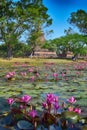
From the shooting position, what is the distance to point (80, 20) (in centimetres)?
6594

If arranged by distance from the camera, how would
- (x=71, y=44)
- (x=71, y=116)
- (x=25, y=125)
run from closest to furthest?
(x=71, y=116) → (x=25, y=125) → (x=71, y=44)

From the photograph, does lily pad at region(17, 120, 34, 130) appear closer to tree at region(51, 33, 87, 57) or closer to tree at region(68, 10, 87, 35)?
tree at region(51, 33, 87, 57)

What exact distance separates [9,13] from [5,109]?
43.4m

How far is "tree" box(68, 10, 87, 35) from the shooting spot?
214 ft

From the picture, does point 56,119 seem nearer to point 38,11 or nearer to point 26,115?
point 26,115

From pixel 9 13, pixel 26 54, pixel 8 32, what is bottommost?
pixel 26 54

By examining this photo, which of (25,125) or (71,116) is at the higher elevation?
(71,116)

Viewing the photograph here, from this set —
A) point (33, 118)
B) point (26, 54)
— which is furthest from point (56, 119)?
point (26, 54)

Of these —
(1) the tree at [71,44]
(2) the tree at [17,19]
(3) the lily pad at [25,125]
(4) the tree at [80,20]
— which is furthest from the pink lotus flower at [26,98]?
(4) the tree at [80,20]

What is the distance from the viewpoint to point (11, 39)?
1879 inches

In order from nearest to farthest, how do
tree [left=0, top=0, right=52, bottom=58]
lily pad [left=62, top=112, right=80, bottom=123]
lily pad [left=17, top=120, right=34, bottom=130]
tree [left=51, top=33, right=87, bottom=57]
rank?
lily pad [left=62, top=112, right=80, bottom=123] < lily pad [left=17, top=120, right=34, bottom=130] < tree [left=0, top=0, right=52, bottom=58] < tree [left=51, top=33, right=87, bottom=57]

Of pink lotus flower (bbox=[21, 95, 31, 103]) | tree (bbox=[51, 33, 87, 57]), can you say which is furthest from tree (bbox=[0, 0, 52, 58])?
pink lotus flower (bbox=[21, 95, 31, 103])

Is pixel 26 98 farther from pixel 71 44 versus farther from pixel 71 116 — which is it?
pixel 71 44

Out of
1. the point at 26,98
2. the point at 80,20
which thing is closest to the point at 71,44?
the point at 80,20
